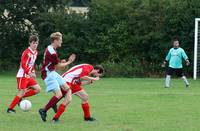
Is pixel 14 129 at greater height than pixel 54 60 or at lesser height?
lesser

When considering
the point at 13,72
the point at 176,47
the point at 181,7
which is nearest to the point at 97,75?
the point at 176,47

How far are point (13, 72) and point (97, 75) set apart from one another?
2644 cm

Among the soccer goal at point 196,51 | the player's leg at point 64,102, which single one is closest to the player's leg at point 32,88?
the player's leg at point 64,102

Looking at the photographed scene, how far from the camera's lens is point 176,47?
80.7 feet

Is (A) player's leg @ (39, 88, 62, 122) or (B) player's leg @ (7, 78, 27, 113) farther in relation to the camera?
(B) player's leg @ (7, 78, 27, 113)

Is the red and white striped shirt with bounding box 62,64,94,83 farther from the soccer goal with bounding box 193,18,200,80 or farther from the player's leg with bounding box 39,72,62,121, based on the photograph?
the soccer goal with bounding box 193,18,200,80

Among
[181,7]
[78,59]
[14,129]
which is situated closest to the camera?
[14,129]

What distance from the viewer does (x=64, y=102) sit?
1209 cm

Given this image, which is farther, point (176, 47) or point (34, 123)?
point (176, 47)

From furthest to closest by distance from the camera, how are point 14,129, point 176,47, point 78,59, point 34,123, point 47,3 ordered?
point 47,3, point 78,59, point 176,47, point 34,123, point 14,129

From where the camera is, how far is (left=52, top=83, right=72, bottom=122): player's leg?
12.0 meters

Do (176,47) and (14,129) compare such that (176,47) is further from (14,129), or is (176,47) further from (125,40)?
(14,129)

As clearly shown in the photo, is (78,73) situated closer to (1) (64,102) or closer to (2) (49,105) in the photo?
(1) (64,102)

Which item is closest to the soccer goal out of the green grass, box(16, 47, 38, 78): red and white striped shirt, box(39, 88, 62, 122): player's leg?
the green grass
